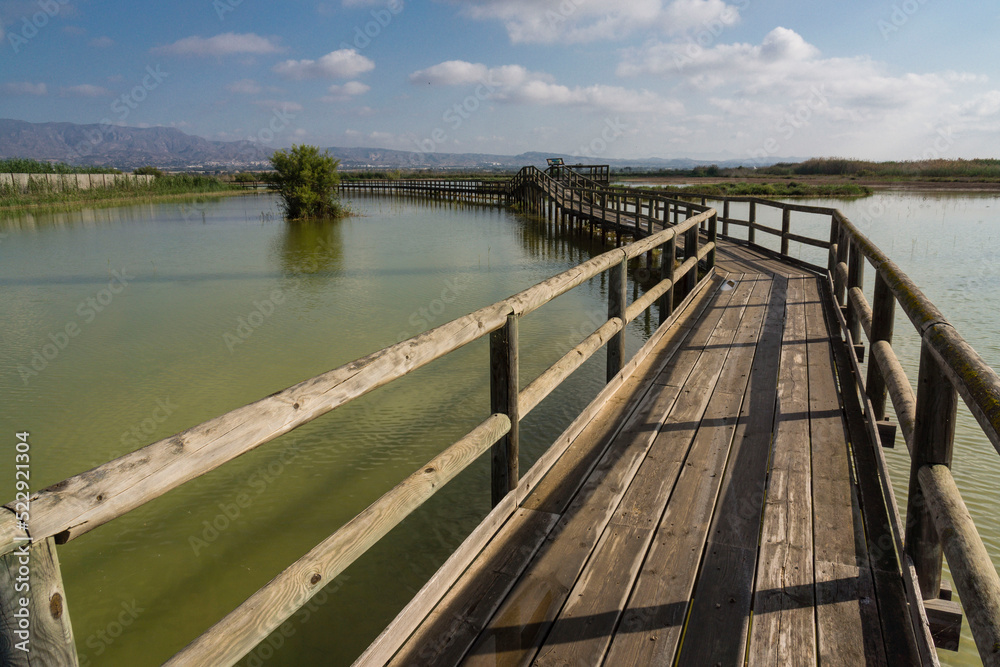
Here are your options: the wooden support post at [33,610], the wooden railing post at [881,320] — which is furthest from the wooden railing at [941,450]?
the wooden support post at [33,610]

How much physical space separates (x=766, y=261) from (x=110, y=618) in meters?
10.8

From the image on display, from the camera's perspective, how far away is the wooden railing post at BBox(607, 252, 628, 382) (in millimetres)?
4160

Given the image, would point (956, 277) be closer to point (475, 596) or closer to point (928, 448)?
point (928, 448)

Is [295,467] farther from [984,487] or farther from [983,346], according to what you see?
[983,346]

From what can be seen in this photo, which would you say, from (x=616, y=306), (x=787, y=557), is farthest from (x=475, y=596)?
(x=616, y=306)

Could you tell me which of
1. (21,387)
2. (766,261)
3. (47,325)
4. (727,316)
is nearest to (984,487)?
(727,316)

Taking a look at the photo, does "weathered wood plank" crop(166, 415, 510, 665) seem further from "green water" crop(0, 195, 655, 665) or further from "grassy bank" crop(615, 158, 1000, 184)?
"grassy bank" crop(615, 158, 1000, 184)

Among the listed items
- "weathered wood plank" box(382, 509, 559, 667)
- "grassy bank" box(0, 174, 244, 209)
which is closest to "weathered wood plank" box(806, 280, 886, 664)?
"weathered wood plank" box(382, 509, 559, 667)

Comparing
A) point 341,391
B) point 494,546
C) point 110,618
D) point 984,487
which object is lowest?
point 110,618

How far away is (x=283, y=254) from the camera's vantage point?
1582 centimetres

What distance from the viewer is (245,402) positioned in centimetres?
611

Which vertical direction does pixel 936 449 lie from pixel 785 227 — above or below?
below

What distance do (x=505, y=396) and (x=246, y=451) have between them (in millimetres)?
1421

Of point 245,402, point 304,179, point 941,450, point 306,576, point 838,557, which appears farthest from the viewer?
point 304,179
